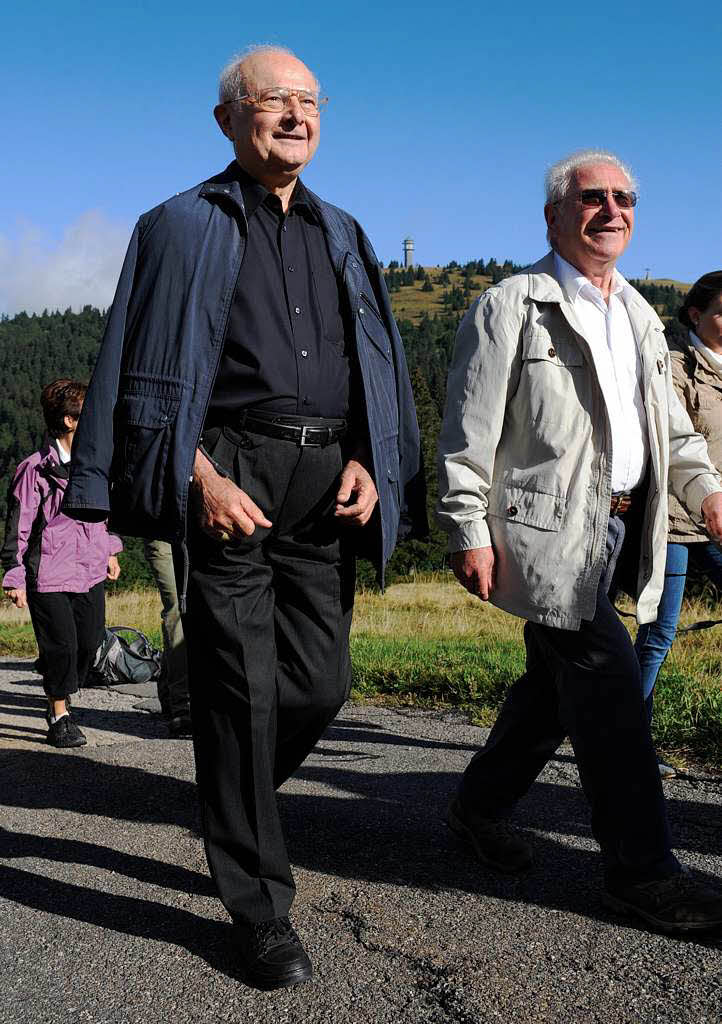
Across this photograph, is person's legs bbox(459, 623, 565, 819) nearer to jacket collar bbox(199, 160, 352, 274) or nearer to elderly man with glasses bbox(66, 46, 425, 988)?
elderly man with glasses bbox(66, 46, 425, 988)

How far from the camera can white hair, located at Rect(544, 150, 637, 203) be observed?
12.3 feet

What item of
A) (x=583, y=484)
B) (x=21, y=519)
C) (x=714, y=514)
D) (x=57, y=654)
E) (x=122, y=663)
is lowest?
(x=122, y=663)

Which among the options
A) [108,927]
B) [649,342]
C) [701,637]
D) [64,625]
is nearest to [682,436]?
[649,342]

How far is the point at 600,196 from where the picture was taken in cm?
367

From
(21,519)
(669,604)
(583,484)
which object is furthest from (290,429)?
(21,519)

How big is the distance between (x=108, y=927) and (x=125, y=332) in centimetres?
178

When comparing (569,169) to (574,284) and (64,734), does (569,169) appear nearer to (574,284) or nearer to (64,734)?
(574,284)

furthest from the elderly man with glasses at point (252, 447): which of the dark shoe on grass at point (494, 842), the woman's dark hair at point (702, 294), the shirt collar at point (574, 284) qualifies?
the woman's dark hair at point (702, 294)

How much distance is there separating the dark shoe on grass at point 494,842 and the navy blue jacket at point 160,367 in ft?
4.28

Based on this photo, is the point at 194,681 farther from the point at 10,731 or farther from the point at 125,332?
the point at 10,731

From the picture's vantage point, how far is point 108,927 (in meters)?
3.48

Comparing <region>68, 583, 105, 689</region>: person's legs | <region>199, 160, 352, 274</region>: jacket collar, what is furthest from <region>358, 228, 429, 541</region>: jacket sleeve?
<region>68, 583, 105, 689</region>: person's legs

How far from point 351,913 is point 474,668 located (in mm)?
4355

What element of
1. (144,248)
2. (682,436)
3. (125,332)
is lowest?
(682,436)
